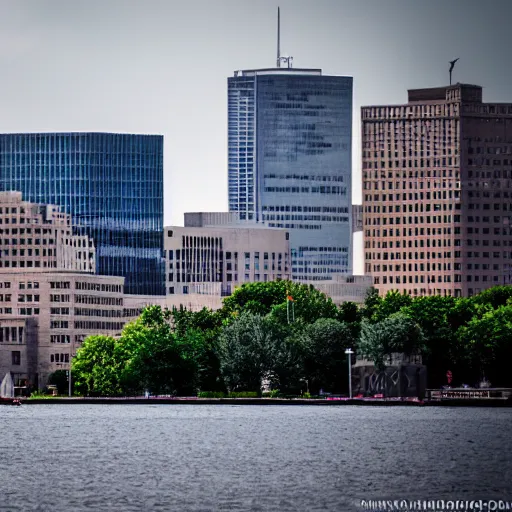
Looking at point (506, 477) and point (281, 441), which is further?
point (281, 441)

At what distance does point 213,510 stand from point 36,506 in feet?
36.2

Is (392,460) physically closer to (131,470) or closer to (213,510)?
(131,470)

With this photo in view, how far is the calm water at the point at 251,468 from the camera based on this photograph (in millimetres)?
123812

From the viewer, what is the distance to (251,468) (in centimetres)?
14650

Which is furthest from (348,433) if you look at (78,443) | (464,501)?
(464,501)

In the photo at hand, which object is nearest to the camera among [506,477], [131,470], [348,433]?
[506,477]

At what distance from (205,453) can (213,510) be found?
46922 millimetres

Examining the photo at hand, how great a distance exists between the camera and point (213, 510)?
385 ft

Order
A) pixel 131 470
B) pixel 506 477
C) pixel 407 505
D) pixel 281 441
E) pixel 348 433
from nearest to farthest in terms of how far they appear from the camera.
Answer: pixel 407 505, pixel 506 477, pixel 131 470, pixel 281 441, pixel 348 433

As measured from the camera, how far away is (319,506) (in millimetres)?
118812

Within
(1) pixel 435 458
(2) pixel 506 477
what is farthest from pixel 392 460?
(2) pixel 506 477

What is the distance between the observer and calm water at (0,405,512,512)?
Result: 12381 cm

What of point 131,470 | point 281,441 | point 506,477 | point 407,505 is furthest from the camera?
point 281,441

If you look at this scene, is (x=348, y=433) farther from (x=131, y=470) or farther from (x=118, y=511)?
(x=118, y=511)
